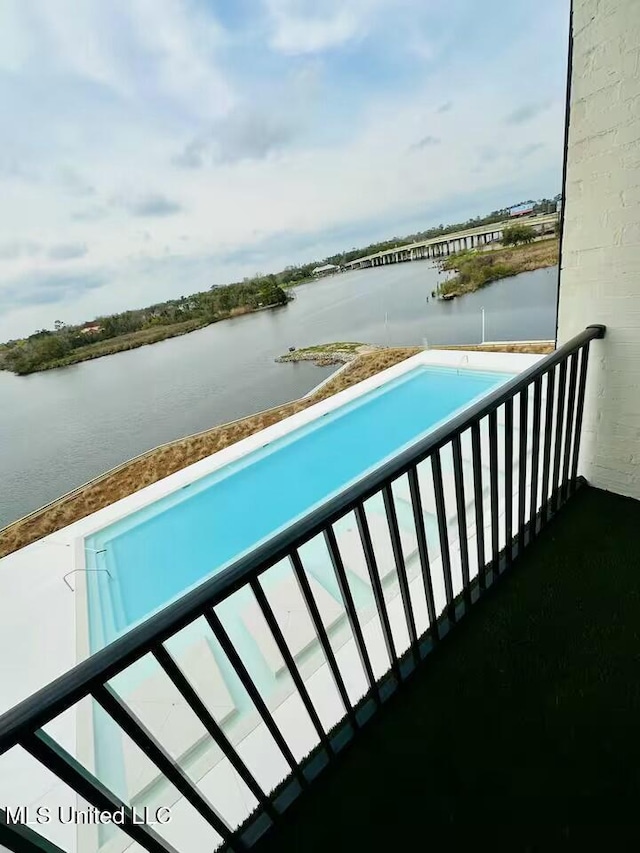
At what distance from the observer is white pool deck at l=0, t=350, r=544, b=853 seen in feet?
4.90

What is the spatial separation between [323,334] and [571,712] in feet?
11.3

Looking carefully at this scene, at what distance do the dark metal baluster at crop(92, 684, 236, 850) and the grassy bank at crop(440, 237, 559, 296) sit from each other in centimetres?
308

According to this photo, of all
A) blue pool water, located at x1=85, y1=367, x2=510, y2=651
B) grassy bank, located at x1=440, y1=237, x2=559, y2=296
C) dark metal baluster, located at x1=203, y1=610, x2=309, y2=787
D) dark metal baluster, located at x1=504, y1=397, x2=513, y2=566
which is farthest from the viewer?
blue pool water, located at x1=85, y1=367, x2=510, y2=651

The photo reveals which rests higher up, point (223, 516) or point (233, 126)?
point (233, 126)

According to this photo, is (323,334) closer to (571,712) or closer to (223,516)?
(223,516)

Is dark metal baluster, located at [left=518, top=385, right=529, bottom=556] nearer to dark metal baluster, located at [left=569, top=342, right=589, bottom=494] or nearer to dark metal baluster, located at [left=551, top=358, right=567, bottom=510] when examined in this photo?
dark metal baluster, located at [left=551, top=358, right=567, bottom=510]

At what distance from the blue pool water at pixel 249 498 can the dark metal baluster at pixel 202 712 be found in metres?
1.46

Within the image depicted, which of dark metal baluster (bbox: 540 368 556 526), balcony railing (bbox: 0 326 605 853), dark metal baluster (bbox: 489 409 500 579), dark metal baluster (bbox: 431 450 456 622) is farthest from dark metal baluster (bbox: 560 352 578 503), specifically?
dark metal baluster (bbox: 431 450 456 622)

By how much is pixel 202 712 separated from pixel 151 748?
0.36 ft

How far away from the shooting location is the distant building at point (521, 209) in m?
2.53

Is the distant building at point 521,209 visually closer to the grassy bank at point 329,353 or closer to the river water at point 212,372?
the river water at point 212,372

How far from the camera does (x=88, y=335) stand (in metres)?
2.66

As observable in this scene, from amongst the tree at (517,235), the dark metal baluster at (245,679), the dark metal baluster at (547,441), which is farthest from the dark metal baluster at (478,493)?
the tree at (517,235)

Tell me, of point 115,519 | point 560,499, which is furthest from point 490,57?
point 115,519
